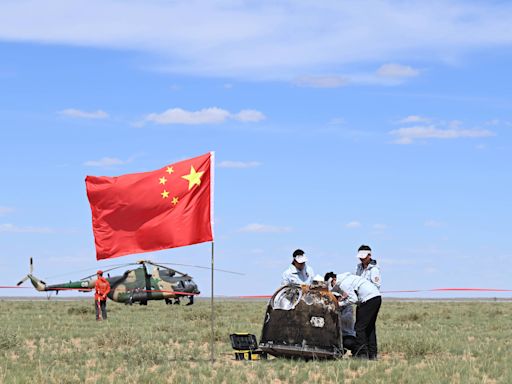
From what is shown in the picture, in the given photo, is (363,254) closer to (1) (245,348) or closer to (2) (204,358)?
(1) (245,348)

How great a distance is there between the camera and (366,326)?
1552 cm

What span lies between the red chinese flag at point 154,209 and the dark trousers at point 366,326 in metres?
2.97

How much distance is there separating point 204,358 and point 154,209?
3428mm

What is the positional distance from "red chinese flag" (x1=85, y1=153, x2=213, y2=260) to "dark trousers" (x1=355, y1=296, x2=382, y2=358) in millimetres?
2972

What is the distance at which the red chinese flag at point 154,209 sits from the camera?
15.2 meters

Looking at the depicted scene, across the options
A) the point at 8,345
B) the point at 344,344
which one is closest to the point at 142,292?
the point at 8,345

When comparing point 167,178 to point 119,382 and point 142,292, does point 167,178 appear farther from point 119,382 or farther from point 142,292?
point 142,292

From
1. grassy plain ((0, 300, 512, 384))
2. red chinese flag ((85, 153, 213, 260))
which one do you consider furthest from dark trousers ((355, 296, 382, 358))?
red chinese flag ((85, 153, 213, 260))

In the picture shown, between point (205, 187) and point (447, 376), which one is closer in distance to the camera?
point (447, 376)

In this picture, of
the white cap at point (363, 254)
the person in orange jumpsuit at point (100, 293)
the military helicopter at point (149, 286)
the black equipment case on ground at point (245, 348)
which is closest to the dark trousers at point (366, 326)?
the white cap at point (363, 254)

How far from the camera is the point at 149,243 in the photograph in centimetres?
1534

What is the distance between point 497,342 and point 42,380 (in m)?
11.3

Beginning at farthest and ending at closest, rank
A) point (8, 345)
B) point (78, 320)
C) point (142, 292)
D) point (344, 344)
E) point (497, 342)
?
point (142, 292), point (78, 320), point (497, 342), point (8, 345), point (344, 344)

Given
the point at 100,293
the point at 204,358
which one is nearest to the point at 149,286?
the point at 100,293
